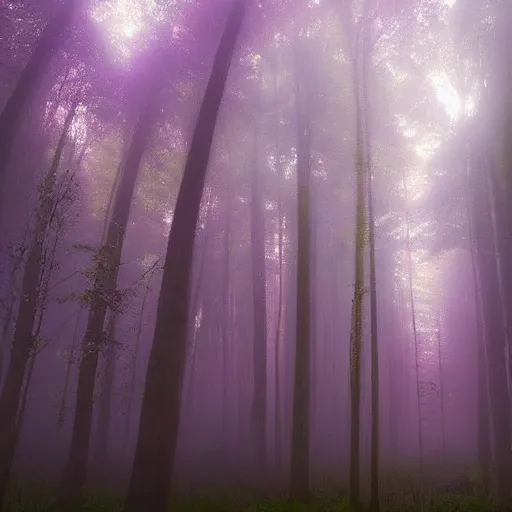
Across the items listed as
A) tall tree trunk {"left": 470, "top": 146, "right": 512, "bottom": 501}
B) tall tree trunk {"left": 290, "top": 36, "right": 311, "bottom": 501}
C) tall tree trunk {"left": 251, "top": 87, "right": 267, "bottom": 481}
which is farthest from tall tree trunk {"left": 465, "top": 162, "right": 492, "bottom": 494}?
tall tree trunk {"left": 251, "top": 87, "right": 267, "bottom": 481}

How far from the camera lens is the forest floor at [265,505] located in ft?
28.2

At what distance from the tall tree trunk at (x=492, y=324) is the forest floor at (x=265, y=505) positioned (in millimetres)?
1148

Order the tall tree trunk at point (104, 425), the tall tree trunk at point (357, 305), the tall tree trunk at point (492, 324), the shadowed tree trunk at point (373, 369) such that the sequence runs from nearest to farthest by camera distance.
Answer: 1. the shadowed tree trunk at point (373, 369)
2. the tall tree trunk at point (357, 305)
3. the tall tree trunk at point (492, 324)
4. the tall tree trunk at point (104, 425)

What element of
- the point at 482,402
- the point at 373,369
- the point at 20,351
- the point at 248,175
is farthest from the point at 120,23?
the point at 482,402

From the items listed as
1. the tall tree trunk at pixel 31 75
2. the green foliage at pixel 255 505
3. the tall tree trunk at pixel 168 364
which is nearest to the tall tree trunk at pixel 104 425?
the green foliage at pixel 255 505

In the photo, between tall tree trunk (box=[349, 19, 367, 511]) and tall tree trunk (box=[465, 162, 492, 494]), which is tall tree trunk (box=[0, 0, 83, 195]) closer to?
tall tree trunk (box=[349, 19, 367, 511])

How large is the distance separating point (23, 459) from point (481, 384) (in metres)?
18.8

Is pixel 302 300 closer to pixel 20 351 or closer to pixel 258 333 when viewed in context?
pixel 258 333

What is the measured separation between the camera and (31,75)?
32.7ft

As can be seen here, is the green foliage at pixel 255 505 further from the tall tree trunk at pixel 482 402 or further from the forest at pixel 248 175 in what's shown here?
the tall tree trunk at pixel 482 402

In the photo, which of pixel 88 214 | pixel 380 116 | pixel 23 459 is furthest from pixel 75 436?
pixel 88 214

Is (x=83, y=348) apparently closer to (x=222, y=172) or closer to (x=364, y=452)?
(x=222, y=172)

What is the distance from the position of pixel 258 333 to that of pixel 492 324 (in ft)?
23.4

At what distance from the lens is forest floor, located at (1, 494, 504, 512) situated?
859 cm
